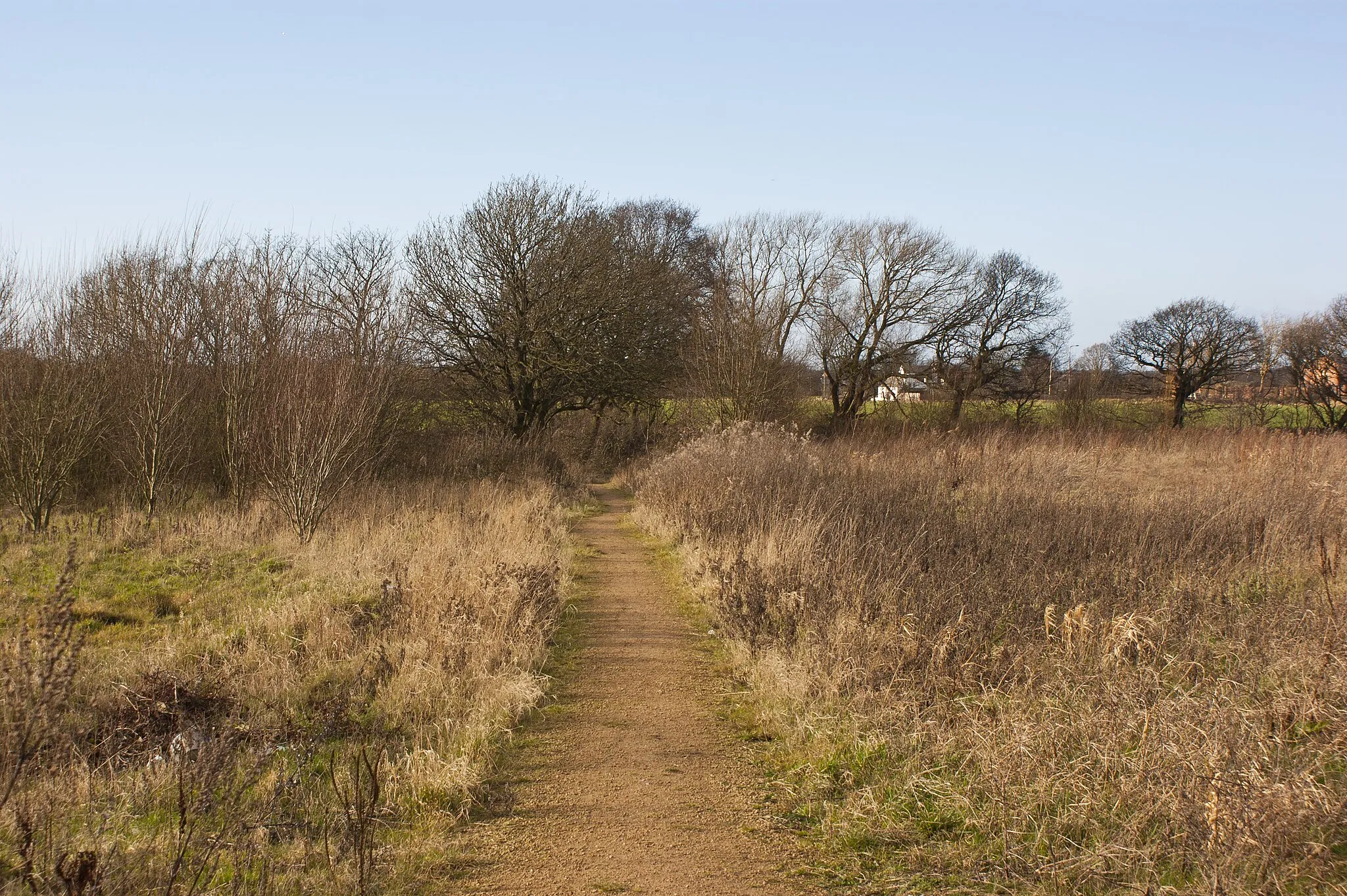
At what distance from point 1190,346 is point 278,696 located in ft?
123

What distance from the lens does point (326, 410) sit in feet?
38.2

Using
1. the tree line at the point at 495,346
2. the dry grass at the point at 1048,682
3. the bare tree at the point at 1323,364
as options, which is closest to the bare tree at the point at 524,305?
the tree line at the point at 495,346

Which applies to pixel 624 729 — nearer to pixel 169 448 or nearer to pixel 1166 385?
pixel 169 448

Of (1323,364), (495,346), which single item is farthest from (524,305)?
(1323,364)

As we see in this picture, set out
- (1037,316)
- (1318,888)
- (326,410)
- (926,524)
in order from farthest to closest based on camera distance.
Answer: (1037,316)
(326,410)
(926,524)
(1318,888)

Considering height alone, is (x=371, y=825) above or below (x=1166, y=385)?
below

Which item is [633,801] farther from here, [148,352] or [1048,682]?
[148,352]

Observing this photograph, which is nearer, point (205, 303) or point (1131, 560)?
point (1131, 560)

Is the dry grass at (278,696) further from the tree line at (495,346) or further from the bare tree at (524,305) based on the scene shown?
the bare tree at (524,305)

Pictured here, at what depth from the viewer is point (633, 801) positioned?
4422 mm

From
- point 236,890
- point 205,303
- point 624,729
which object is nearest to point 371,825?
point 236,890

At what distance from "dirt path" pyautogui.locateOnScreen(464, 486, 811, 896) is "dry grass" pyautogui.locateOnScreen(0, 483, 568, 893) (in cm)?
29

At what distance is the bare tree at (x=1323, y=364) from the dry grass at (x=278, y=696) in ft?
88.9

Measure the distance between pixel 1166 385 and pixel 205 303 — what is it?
114 ft
